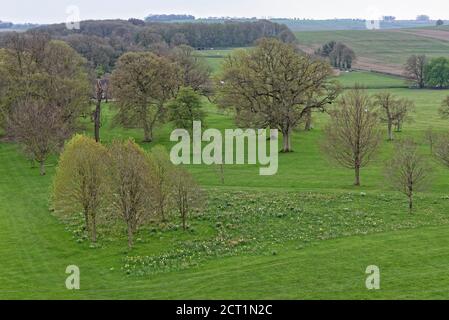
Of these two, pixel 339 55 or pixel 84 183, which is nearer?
pixel 84 183

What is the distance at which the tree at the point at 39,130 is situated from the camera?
5978 cm

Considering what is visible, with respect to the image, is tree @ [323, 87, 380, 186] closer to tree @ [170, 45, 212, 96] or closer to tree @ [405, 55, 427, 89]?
tree @ [170, 45, 212, 96]

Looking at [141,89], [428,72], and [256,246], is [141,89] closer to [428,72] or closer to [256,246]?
[256,246]

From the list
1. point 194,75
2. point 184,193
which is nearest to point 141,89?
point 194,75

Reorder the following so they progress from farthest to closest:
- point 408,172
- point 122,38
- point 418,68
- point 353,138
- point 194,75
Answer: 1. point 122,38
2. point 418,68
3. point 194,75
4. point 353,138
5. point 408,172

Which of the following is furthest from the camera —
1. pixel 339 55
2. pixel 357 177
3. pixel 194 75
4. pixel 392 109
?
pixel 339 55

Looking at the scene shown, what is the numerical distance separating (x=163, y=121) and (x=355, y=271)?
157 feet

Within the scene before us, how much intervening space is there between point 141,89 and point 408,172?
132 ft

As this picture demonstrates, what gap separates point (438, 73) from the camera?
138 m

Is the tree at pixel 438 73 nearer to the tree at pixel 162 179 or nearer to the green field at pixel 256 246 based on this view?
the green field at pixel 256 246

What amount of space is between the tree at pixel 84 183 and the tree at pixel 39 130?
22.2 m

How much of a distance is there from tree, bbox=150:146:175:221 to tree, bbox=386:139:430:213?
16117mm

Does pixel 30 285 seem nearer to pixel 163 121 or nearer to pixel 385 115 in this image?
pixel 163 121

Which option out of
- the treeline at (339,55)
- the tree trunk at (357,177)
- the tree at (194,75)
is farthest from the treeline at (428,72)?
the tree trunk at (357,177)
